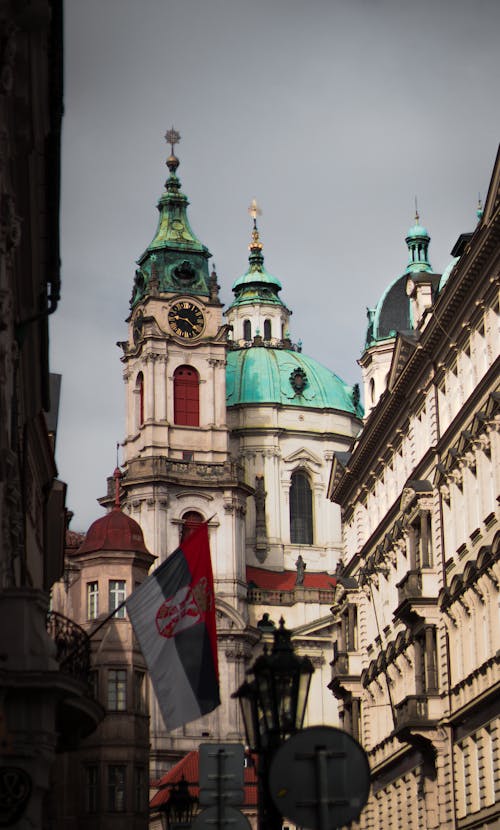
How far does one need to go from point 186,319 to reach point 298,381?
1407 cm

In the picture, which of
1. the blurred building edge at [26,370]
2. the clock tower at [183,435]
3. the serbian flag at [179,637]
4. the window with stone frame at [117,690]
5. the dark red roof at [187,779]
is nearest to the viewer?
the blurred building edge at [26,370]

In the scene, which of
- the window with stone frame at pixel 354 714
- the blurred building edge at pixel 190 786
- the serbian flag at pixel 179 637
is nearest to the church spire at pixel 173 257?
the blurred building edge at pixel 190 786

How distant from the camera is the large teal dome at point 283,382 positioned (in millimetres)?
120750

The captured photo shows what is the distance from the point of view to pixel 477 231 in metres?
45.7

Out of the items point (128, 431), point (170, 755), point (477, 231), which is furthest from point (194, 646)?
point (128, 431)

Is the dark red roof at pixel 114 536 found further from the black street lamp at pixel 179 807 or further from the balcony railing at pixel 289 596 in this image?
the black street lamp at pixel 179 807

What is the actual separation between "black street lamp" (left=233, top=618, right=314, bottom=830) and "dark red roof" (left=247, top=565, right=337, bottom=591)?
3549 inches

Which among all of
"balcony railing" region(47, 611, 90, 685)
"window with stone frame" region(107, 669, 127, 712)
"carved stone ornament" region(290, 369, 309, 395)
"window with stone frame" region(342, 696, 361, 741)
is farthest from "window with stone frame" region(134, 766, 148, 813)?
"carved stone ornament" region(290, 369, 309, 395)

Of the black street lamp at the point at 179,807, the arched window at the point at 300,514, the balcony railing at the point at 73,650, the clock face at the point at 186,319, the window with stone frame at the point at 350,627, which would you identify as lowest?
the black street lamp at the point at 179,807

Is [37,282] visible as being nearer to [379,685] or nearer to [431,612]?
[431,612]

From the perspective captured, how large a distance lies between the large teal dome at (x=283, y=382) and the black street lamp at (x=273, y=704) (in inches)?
3921

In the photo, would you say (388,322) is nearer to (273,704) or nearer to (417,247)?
(417,247)

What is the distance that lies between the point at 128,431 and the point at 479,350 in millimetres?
62814

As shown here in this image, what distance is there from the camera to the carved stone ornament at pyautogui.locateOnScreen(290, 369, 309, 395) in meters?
122
